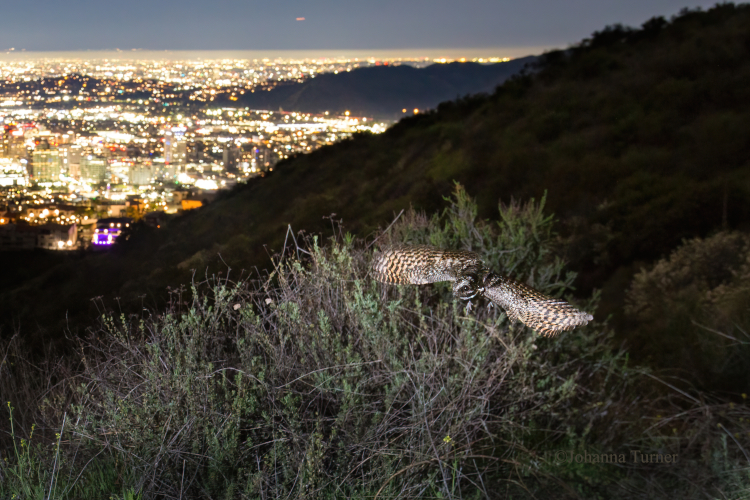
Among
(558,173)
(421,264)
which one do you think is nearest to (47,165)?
(558,173)

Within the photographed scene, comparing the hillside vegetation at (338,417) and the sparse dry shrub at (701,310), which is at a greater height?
the hillside vegetation at (338,417)

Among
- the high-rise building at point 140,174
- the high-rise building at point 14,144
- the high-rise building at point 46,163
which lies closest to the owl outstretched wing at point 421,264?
the high-rise building at point 140,174

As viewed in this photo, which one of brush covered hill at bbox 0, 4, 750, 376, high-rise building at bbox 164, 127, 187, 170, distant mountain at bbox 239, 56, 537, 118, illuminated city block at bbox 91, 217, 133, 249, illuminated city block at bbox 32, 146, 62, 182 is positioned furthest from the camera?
distant mountain at bbox 239, 56, 537, 118

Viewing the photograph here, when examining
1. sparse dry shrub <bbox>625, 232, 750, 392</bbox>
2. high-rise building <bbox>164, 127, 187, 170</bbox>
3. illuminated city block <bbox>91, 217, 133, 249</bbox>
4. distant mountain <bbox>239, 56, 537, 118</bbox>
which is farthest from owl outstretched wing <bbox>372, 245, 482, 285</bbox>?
distant mountain <bbox>239, 56, 537, 118</bbox>

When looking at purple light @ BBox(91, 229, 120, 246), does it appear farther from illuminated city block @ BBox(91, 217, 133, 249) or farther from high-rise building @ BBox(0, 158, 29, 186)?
high-rise building @ BBox(0, 158, 29, 186)

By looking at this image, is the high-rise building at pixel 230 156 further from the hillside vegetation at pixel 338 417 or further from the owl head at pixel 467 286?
the owl head at pixel 467 286
